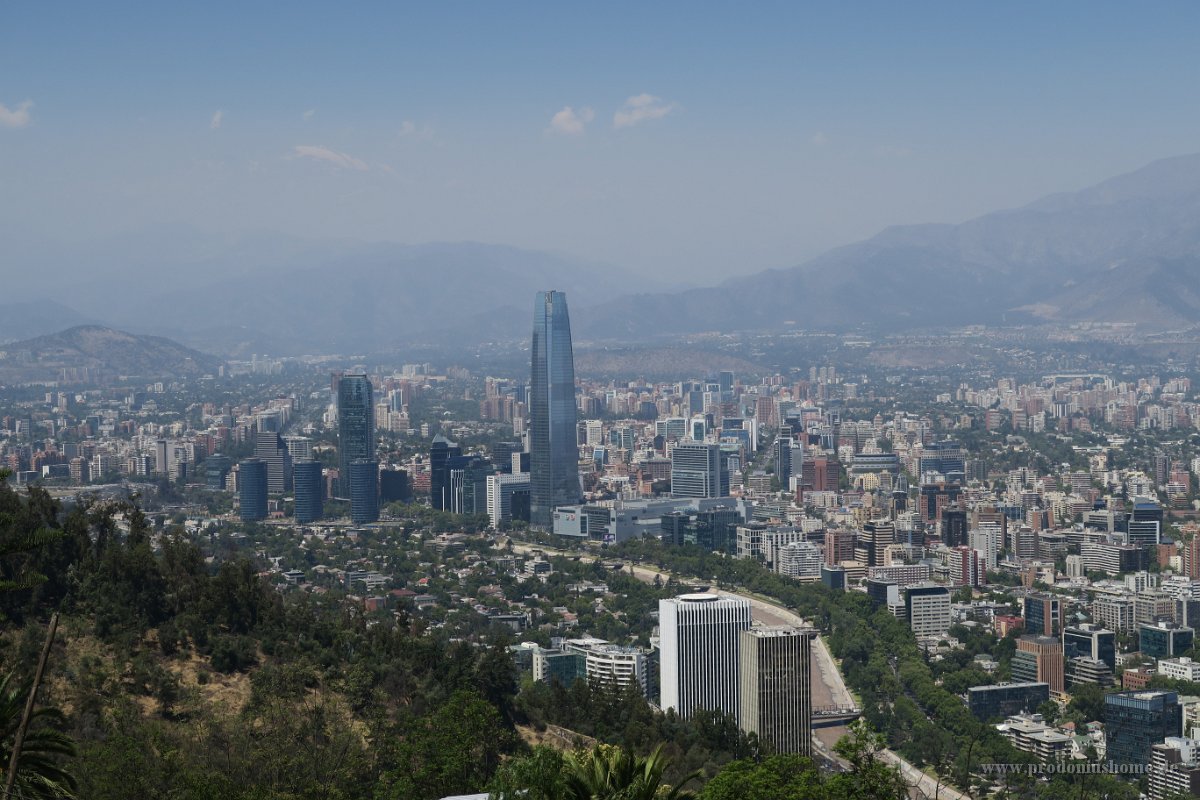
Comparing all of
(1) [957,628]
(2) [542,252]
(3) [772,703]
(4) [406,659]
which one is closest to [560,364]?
(1) [957,628]

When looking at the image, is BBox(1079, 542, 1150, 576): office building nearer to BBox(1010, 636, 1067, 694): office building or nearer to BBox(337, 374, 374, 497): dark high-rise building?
BBox(1010, 636, 1067, 694): office building

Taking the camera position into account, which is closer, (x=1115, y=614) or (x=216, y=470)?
(x=1115, y=614)

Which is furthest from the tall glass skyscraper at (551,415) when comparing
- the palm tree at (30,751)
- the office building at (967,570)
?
the palm tree at (30,751)

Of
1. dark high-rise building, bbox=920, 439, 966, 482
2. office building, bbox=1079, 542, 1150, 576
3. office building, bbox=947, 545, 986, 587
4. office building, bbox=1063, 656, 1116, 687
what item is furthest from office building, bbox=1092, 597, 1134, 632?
dark high-rise building, bbox=920, 439, 966, 482

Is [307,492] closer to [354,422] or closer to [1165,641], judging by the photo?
[354,422]

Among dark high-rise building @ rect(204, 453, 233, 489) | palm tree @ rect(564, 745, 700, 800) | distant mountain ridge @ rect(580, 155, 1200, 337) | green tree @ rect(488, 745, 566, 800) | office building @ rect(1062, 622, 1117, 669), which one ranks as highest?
distant mountain ridge @ rect(580, 155, 1200, 337)

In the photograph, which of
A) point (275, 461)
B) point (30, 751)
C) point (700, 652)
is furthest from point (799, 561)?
point (30, 751)
